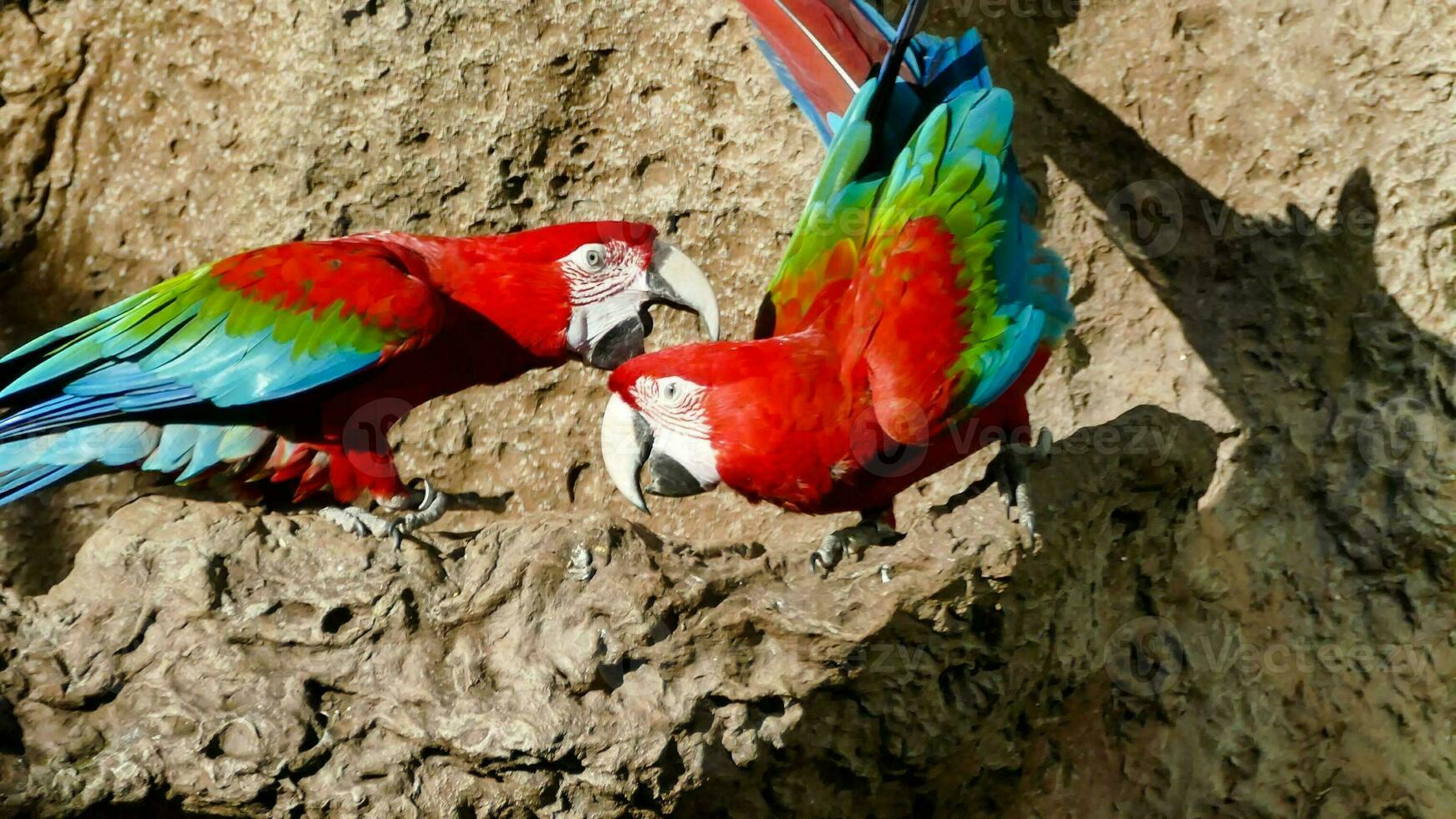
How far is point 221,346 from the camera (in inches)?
110

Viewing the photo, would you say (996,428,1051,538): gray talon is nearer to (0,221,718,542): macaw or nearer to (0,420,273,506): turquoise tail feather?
(0,221,718,542): macaw

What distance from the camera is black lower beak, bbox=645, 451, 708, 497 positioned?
8.96 ft

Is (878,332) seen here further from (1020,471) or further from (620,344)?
(620,344)

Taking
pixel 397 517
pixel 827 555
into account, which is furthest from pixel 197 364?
pixel 827 555

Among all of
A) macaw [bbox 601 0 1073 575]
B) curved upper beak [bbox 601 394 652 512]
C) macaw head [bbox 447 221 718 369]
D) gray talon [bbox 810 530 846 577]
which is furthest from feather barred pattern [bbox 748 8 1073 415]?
curved upper beak [bbox 601 394 652 512]

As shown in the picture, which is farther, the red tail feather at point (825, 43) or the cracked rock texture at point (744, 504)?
the red tail feather at point (825, 43)

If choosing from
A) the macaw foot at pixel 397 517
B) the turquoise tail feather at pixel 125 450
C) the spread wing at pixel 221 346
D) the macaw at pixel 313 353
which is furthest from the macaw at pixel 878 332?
the turquoise tail feather at pixel 125 450

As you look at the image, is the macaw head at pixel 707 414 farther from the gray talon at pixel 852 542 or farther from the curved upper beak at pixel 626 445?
Result: the gray talon at pixel 852 542

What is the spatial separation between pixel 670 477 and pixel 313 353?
0.80 m

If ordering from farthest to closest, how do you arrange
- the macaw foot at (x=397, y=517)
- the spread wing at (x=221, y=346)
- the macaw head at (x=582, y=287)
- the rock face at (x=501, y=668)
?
the macaw head at (x=582, y=287)
the spread wing at (x=221, y=346)
the macaw foot at (x=397, y=517)
the rock face at (x=501, y=668)

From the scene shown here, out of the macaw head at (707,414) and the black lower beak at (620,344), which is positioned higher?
the black lower beak at (620,344)

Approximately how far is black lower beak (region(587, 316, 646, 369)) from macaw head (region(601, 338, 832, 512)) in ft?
0.84

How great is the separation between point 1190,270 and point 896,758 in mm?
1675

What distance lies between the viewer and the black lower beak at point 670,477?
273cm
